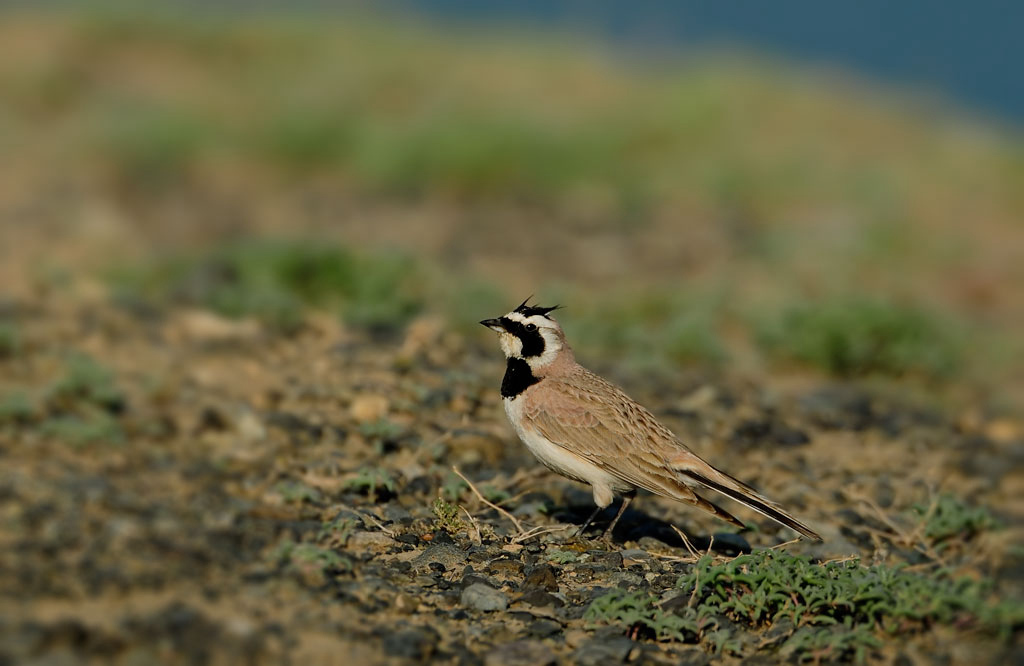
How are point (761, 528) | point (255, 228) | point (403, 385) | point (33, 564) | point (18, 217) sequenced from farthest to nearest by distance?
1. point (255, 228)
2. point (18, 217)
3. point (403, 385)
4. point (761, 528)
5. point (33, 564)

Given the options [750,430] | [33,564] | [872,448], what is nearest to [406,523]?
[33,564]

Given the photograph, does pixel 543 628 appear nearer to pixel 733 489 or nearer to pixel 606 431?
pixel 733 489

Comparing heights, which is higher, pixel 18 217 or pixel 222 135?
pixel 222 135

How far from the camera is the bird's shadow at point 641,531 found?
18.6 ft

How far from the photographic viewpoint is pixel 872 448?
7.38 m

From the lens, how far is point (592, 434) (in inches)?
219

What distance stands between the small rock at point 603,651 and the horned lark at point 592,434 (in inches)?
39.8

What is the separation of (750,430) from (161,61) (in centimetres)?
1208

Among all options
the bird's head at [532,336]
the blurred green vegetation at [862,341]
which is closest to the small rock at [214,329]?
the bird's head at [532,336]

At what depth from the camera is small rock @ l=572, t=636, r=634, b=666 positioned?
14.0 feet

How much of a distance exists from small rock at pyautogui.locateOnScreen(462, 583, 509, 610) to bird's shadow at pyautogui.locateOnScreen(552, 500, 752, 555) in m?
0.99

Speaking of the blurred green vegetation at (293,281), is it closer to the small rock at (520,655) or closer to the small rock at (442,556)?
the small rock at (442,556)

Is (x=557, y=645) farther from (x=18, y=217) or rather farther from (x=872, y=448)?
(x=18, y=217)

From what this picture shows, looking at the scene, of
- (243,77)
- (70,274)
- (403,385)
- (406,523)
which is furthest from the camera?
(243,77)
